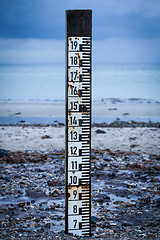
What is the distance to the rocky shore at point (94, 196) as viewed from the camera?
452 cm

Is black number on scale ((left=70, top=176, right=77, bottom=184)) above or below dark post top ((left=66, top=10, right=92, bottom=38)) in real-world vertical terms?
below

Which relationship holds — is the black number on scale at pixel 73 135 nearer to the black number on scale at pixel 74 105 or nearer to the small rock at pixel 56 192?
the black number on scale at pixel 74 105

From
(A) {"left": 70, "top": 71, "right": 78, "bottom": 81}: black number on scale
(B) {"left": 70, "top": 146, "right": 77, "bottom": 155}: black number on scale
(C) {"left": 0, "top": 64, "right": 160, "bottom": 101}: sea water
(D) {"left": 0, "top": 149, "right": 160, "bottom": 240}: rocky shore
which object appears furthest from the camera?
(C) {"left": 0, "top": 64, "right": 160, "bottom": 101}: sea water

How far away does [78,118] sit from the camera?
4117mm

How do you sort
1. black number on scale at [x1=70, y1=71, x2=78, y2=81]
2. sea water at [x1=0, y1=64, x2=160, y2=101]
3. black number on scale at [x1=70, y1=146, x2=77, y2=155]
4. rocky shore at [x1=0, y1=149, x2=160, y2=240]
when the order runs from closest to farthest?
black number on scale at [x1=70, y1=71, x2=78, y2=81] → black number on scale at [x1=70, y1=146, x2=77, y2=155] → rocky shore at [x1=0, y1=149, x2=160, y2=240] → sea water at [x1=0, y1=64, x2=160, y2=101]

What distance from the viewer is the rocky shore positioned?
4523mm

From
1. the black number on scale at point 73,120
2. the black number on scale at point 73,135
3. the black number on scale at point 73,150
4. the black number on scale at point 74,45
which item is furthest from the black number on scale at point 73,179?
the black number on scale at point 74,45

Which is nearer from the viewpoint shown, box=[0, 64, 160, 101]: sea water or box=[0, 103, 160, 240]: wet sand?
box=[0, 103, 160, 240]: wet sand

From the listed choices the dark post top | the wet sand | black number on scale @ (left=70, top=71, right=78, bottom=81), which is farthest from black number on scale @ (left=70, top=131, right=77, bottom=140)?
the wet sand

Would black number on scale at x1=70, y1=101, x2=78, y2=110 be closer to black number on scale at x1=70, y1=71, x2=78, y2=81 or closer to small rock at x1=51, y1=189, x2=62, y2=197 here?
black number on scale at x1=70, y1=71, x2=78, y2=81

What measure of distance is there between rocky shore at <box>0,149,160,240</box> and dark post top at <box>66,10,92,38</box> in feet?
9.11

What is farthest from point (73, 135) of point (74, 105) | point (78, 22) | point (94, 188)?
point (94, 188)

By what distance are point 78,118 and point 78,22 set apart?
49.3 inches

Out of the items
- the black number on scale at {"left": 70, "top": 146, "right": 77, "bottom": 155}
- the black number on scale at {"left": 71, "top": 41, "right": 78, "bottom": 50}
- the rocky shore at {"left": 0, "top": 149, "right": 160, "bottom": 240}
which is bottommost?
the rocky shore at {"left": 0, "top": 149, "right": 160, "bottom": 240}
